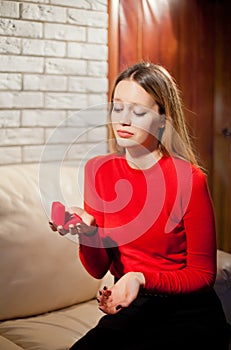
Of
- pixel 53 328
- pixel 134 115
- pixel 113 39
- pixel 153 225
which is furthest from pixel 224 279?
pixel 113 39

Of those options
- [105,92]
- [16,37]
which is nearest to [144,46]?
[105,92]

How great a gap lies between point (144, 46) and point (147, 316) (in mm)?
1098

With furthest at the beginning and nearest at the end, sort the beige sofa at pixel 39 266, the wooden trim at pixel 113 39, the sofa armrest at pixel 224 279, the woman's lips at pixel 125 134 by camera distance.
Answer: the wooden trim at pixel 113 39 < the sofa armrest at pixel 224 279 < the beige sofa at pixel 39 266 < the woman's lips at pixel 125 134

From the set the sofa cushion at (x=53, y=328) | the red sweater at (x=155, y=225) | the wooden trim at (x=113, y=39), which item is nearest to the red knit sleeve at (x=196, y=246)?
the red sweater at (x=155, y=225)

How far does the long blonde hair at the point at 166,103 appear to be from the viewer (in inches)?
43.0

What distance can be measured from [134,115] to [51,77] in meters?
0.80

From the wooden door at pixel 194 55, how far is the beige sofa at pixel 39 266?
1.88 ft

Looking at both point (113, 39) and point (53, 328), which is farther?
point (113, 39)

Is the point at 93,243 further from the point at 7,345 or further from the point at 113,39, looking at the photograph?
the point at 113,39

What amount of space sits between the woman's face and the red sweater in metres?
0.06

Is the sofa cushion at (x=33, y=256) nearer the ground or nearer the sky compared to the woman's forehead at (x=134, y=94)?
nearer the ground

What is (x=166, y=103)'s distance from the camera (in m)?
1.10

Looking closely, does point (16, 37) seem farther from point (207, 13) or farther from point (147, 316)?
point (147, 316)

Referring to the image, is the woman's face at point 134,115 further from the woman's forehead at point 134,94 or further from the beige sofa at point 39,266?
the beige sofa at point 39,266
